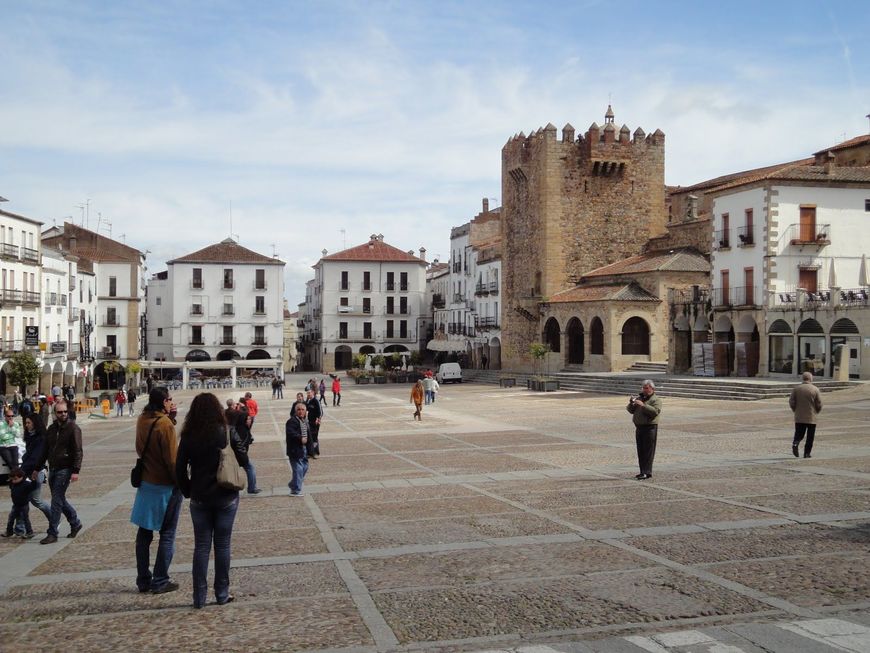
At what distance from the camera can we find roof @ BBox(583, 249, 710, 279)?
168 ft

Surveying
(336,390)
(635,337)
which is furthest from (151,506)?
(635,337)

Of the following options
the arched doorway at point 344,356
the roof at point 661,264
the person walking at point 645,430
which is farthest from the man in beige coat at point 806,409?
the arched doorway at point 344,356

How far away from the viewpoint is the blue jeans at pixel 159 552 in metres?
8.04

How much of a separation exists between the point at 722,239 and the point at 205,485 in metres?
36.6

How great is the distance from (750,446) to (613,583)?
474 inches

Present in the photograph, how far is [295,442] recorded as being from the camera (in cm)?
1387

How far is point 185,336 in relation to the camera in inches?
2975

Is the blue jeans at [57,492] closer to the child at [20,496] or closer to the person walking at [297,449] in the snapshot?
the child at [20,496]

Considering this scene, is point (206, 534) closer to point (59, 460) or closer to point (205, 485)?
point (205, 485)

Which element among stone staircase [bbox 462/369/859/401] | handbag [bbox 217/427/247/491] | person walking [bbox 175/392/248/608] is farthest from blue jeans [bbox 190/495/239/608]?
stone staircase [bbox 462/369/859/401]

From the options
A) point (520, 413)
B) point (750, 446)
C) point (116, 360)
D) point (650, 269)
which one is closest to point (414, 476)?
point (750, 446)

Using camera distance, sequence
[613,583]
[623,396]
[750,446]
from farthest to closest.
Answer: [623,396] → [750,446] → [613,583]

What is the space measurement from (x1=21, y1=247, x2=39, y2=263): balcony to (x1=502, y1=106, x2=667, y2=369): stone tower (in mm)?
29674

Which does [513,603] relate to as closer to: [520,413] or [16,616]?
[16,616]
